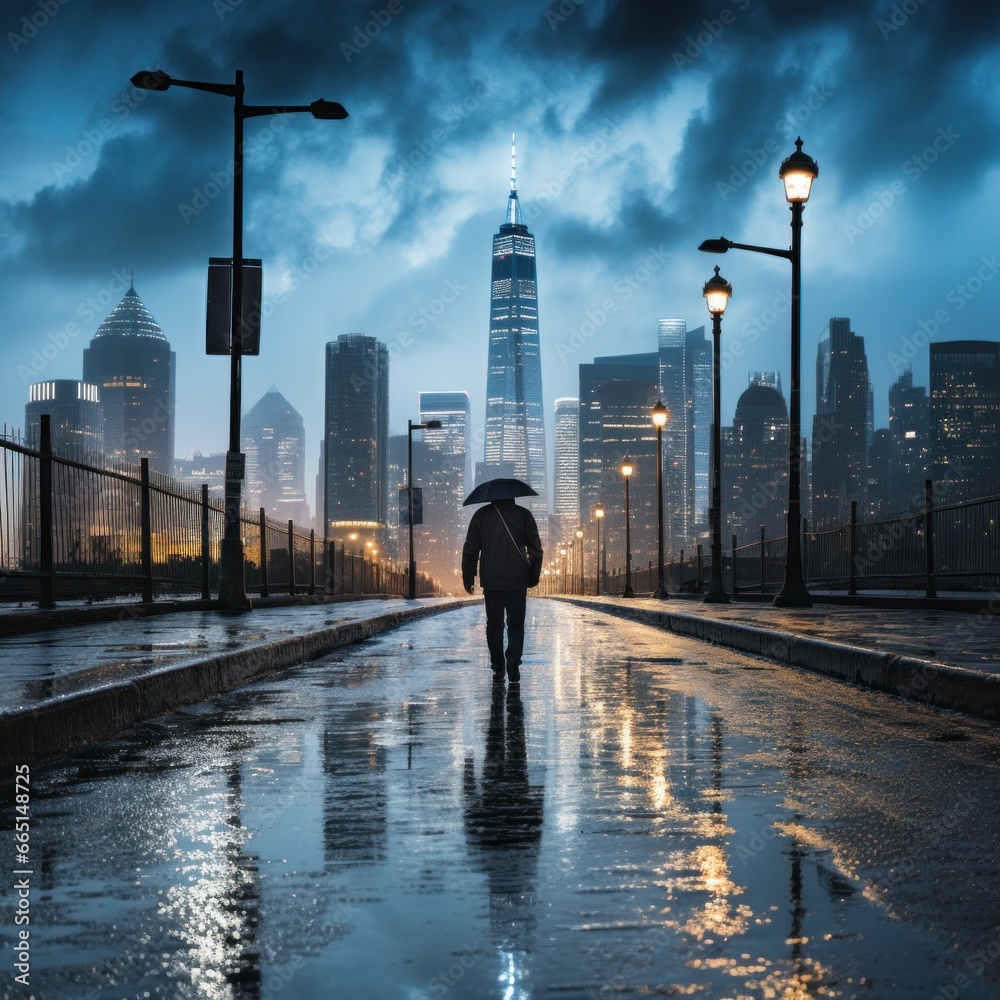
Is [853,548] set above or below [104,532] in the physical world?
below

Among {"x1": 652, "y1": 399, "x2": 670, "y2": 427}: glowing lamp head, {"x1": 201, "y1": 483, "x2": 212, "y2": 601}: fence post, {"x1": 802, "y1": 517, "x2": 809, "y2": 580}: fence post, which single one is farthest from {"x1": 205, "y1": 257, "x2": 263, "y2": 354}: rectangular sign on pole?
{"x1": 652, "y1": 399, "x2": 670, "y2": 427}: glowing lamp head

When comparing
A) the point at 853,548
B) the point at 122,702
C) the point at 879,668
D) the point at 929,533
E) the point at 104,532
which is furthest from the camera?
the point at 853,548

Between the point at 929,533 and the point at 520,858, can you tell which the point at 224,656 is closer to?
the point at 520,858

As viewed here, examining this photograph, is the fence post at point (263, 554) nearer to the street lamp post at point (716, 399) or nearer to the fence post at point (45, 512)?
the street lamp post at point (716, 399)

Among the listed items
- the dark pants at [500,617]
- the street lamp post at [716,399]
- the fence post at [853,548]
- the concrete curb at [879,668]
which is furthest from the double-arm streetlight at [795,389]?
the dark pants at [500,617]

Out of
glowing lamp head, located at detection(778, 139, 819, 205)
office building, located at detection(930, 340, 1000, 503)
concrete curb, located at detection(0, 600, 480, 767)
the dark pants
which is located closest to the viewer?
concrete curb, located at detection(0, 600, 480, 767)

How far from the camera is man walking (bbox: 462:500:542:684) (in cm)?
1139

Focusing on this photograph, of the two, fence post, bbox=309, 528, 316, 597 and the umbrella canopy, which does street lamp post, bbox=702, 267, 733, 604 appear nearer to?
fence post, bbox=309, 528, 316, 597

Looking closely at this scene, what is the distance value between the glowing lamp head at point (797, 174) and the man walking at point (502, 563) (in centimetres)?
1286

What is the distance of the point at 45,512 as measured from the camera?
49.7 feet

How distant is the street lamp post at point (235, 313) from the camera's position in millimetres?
20234

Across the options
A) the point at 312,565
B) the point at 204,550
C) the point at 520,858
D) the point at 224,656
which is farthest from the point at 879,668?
the point at 312,565

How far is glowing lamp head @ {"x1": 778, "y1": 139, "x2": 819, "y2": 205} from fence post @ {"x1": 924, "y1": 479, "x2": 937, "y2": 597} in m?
5.40

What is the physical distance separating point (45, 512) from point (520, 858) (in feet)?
39.7
